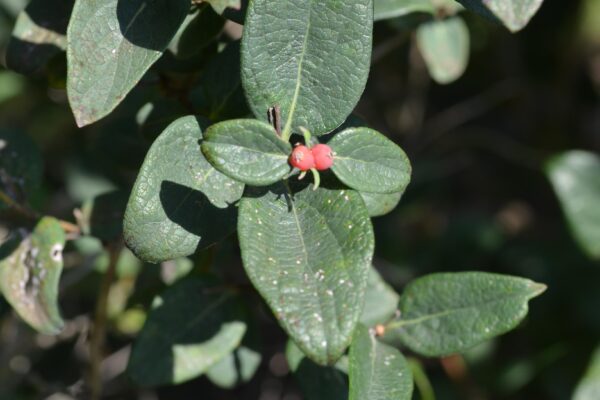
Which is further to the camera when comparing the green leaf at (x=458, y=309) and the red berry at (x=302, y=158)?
the green leaf at (x=458, y=309)

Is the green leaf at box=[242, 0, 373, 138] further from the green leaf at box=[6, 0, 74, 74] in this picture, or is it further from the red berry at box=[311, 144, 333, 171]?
the green leaf at box=[6, 0, 74, 74]

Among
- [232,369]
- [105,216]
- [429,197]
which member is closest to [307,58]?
[105,216]

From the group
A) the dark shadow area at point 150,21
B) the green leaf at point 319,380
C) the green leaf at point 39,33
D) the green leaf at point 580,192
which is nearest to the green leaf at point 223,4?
the dark shadow area at point 150,21

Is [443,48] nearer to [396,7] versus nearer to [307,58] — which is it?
[396,7]

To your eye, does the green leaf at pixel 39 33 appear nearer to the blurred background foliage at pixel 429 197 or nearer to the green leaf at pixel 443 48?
the blurred background foliage at pixel 429 197

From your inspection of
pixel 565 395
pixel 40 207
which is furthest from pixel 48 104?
pixel 565 395

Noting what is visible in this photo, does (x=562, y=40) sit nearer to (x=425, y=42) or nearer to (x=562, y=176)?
(x=562, y=176)
